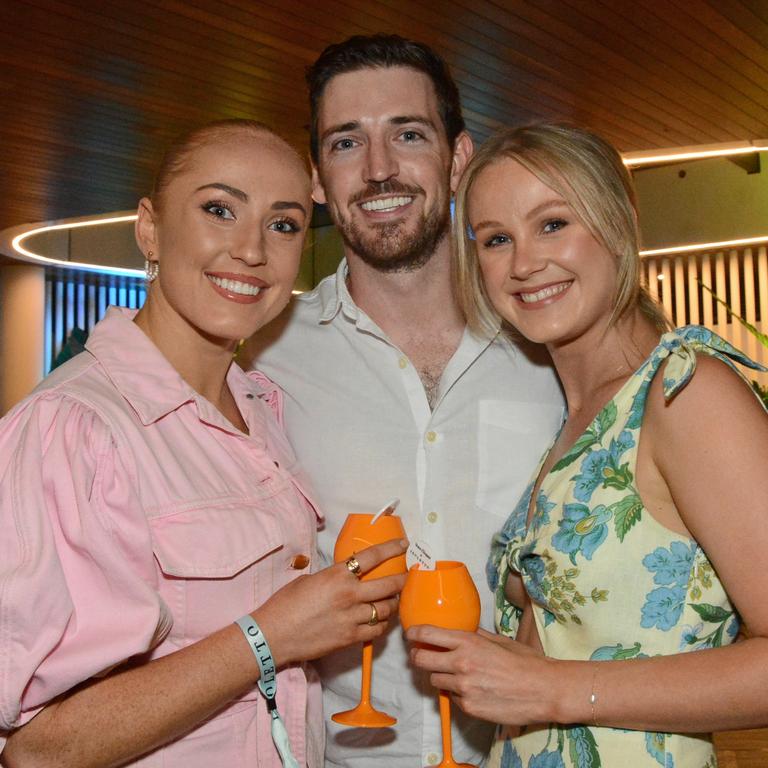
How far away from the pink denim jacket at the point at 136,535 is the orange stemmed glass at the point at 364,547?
0.11m

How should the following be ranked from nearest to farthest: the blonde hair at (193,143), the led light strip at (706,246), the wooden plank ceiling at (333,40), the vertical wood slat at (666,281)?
the blonde hair at (193,143)
the wooden plank ceiling at (333,40)
the led light strip at (706,246)
the vertical wood slat at (666,281)

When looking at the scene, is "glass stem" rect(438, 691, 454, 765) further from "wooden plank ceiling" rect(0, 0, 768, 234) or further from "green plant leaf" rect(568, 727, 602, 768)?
"wooden plank ceiling" rect(0, 0, 768, 234)

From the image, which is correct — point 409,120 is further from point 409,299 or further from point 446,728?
point 446,728

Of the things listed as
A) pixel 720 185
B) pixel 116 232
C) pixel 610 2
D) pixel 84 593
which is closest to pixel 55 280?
pixel 116 232

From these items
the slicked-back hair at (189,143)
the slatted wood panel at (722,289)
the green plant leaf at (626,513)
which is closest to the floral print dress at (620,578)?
the green plant leaf at (626,513)

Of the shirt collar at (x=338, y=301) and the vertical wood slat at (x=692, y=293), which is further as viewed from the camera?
the vertical wood slat at (x=692, y=293)

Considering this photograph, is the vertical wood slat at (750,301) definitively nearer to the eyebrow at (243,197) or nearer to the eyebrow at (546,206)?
the eyebrow at (546,206)

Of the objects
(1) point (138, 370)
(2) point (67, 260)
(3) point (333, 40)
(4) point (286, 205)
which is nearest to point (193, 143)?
(4) point (286, 205)

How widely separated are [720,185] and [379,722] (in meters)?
11.3

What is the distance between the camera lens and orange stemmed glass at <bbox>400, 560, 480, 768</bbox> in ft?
5.88

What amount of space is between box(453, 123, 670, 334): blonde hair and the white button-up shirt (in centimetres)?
49

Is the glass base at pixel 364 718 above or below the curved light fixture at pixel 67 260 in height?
below

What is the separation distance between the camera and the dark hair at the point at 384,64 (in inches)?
107

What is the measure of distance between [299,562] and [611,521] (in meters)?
0.65
